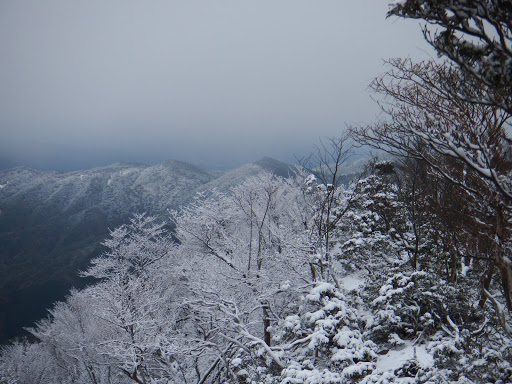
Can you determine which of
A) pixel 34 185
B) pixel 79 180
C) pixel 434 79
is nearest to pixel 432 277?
pixel 434 79

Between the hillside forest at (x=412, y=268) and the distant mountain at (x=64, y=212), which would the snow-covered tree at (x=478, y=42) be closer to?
the hillside forest at (x=412, y=268)

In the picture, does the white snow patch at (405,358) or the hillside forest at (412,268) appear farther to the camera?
the white snow patch at (405,358)

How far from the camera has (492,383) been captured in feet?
14.8

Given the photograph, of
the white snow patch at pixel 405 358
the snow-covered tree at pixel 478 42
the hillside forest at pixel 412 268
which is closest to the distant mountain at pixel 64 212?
the hillside forest at pixel 412 268

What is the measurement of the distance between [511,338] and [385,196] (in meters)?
8.98

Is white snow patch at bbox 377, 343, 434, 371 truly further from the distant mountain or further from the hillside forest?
the distant mountain

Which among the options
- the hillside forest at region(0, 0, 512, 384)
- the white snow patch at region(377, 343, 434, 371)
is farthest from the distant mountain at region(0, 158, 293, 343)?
the white snow patch at region(377, 343, 434, 371)

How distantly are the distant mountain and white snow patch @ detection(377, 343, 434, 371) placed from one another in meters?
64.9

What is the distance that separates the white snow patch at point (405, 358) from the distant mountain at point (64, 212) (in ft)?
213

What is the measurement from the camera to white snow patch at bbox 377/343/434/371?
5.24 metres

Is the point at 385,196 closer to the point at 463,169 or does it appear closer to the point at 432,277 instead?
the point at 432,277

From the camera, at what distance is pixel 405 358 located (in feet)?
19.4

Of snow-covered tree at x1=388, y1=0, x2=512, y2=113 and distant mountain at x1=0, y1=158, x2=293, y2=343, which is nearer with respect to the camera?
snow-covered tree at x1=388, y1=0, x2=512, y2=113

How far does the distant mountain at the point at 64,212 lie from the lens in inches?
2377
